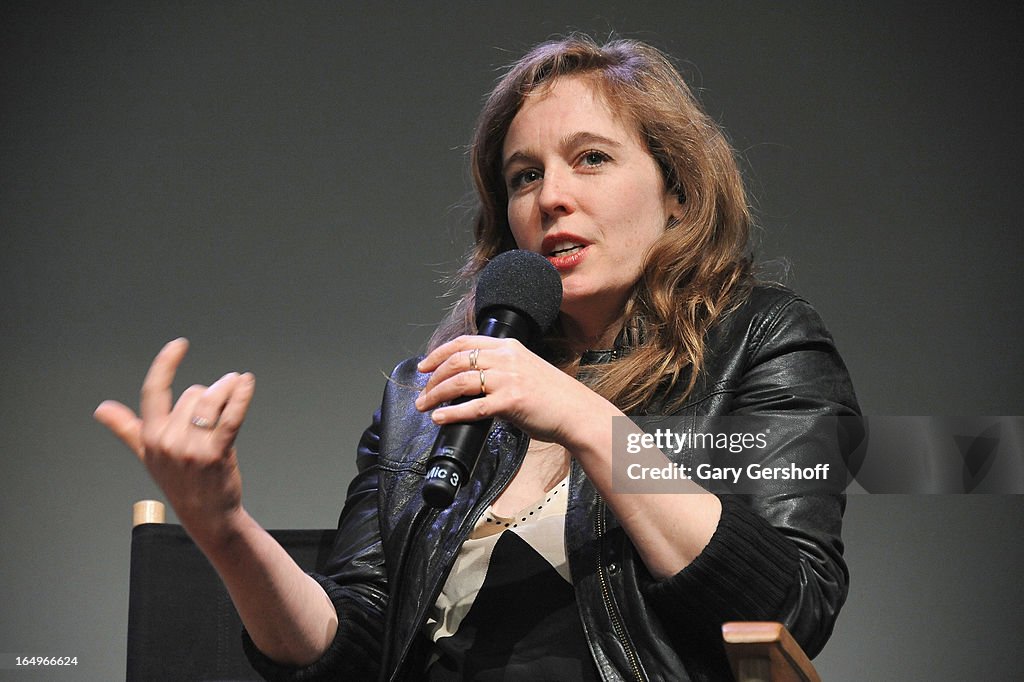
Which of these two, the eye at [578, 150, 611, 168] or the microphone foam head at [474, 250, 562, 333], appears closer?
the microphone foam head at [474, 250, 562, 333]

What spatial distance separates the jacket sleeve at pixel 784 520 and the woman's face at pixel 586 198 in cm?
24

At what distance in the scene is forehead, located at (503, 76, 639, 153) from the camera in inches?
68.9

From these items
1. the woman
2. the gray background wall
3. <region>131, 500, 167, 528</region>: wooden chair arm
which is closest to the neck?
the woman

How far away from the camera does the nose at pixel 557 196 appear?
1688mm

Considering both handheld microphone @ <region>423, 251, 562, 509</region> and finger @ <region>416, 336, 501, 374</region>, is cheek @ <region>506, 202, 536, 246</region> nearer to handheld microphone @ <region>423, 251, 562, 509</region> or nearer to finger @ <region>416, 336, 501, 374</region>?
handheld microphone @ <region>423, 251, 562, 509</region>

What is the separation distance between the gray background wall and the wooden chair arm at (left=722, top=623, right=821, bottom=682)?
1.50m

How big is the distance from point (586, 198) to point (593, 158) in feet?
0.27

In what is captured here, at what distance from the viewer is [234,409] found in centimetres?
107

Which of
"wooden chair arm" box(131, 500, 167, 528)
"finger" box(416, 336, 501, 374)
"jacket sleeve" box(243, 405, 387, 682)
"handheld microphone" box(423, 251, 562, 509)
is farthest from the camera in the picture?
"wooden chair arm" box(131, 500, 167, 528)

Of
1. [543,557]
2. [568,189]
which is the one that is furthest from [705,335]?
[543,557]

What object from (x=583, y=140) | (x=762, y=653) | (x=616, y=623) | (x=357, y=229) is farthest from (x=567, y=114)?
(x=357, y=229)

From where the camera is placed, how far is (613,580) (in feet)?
4.64

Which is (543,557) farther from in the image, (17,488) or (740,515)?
(17,488)

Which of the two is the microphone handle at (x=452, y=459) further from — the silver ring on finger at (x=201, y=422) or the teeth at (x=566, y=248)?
the teeth at (x=566, y=248)
